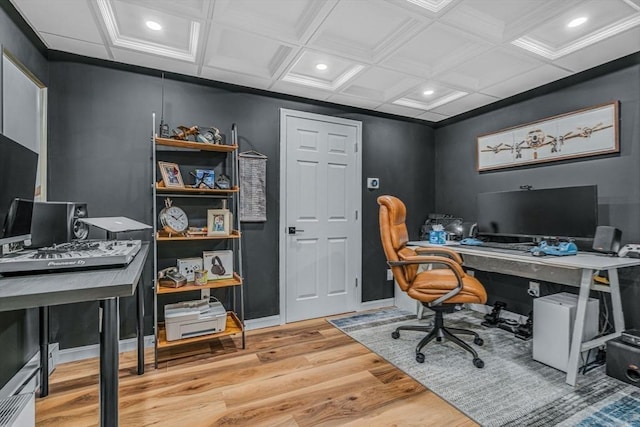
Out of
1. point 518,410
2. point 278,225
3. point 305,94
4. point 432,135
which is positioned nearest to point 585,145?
point 432,135

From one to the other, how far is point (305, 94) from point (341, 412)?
2.77m

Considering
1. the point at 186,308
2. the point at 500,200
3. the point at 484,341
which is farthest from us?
the point at 500,200

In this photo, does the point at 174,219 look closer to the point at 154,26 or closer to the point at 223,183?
the point at 223,183

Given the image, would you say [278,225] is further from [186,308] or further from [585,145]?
[585,145]

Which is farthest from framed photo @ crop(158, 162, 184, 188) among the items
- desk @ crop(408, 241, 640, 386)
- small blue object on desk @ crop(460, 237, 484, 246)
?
small blue object on desk @ crop(460, 237, 484, 246)

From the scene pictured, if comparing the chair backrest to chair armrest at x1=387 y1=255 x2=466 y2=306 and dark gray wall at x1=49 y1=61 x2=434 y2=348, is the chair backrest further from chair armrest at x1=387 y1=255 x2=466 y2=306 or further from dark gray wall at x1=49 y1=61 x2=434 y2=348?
dark gray wall at x1=49 y1=61 x2=434 y2=348

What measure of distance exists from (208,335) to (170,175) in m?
1.32

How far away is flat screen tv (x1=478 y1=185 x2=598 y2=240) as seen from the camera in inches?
97.7

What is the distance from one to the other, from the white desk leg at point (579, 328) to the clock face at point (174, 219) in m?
2.90

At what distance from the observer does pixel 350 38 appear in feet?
7.53

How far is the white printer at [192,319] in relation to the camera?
2393mm

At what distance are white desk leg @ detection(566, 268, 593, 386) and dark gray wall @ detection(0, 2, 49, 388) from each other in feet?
11.1

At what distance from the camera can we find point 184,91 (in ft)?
9.07

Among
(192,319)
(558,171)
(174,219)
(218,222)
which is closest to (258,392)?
(192,319)
